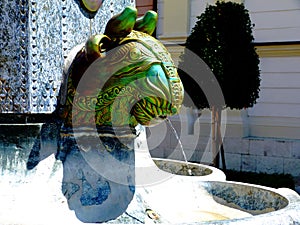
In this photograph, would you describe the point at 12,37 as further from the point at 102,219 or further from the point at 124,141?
the point at 102,219

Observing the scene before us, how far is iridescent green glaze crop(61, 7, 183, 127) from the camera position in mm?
1615

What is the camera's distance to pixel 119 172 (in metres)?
1.88

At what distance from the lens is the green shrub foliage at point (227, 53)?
7.24 metres

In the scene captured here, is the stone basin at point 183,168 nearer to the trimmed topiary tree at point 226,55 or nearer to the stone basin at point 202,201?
the stone basin at point 202,201

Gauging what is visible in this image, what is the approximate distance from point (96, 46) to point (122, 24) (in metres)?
0.10

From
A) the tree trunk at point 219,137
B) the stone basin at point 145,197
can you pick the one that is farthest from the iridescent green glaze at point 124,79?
the tree trunk at point 219,137

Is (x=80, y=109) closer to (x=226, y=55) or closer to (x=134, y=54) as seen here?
(x=134, y=54)

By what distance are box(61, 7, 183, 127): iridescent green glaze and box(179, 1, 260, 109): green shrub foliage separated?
556 cm

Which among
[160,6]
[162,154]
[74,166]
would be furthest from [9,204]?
[160,6]

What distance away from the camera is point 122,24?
1.58 meters

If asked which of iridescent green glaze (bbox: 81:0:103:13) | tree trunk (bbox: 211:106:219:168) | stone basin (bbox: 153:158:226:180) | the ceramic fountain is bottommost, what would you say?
tree trunk (bbox: 211:106:219:168)

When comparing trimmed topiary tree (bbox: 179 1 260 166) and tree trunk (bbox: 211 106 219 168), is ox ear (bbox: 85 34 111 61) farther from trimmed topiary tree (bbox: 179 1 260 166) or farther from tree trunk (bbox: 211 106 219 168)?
tree trunk (bbox: 211 106 219 168)

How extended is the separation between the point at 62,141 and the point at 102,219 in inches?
11.6

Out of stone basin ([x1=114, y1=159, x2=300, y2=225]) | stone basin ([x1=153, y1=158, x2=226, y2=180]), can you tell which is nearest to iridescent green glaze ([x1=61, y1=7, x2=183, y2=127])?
stone basin ([x1=114, y1=159, x2=300, y2=225])
